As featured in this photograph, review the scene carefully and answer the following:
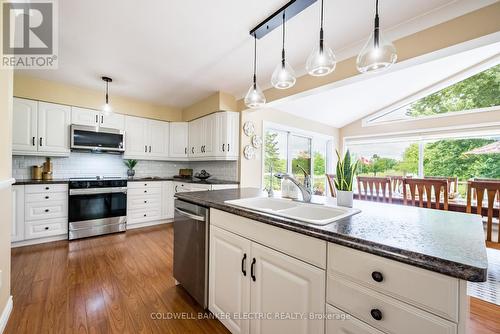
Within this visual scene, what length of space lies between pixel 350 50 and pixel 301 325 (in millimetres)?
2510

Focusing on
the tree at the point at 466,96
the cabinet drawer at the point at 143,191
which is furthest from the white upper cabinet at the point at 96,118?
the tree at the point at 466,96

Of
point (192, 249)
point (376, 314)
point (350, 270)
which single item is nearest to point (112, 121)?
point (192, 249)

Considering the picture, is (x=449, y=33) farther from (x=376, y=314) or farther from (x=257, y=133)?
(x=257, y=133)

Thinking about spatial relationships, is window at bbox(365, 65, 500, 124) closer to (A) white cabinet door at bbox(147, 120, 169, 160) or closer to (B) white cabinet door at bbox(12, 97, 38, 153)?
(A) white cabinet door at bbox(147, 120, 169, 160)

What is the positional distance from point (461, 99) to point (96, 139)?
7.00m

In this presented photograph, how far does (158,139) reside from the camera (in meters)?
4.38

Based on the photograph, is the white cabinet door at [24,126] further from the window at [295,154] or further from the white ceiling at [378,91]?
the white ceiling at [378,91]

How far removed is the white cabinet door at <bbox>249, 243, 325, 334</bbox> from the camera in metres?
0.97

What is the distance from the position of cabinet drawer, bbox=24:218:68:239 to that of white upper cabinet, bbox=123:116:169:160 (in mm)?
1437

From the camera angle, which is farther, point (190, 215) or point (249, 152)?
point (249, 152)

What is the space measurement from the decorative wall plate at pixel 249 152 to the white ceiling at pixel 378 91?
88cm

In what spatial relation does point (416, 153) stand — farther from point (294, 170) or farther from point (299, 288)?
point (299, 288)

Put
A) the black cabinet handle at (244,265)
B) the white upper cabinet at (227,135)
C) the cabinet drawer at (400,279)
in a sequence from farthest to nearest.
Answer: the white upper cabinet at (227,135), the black cabinet handle at (244,265), the cabinet drawer at (400,279)

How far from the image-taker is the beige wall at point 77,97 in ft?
A: 10.2
